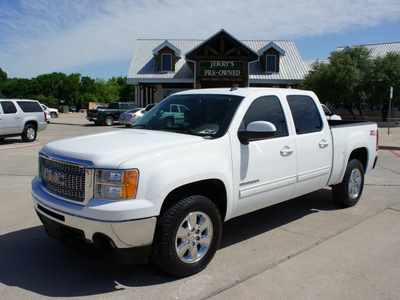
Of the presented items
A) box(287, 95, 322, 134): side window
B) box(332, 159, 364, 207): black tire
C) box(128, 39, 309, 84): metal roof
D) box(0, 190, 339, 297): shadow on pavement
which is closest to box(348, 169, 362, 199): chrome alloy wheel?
box(332, 159, 364, 207): black tire

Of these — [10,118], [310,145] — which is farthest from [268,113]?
[10,118]

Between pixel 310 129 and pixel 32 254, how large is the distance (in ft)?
12.2

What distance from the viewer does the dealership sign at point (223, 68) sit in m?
27.8

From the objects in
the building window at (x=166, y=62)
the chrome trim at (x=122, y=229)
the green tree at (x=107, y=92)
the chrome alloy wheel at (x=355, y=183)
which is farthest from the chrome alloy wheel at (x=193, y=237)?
the green tree at (x=107, y=92)

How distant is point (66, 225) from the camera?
3.20 meters

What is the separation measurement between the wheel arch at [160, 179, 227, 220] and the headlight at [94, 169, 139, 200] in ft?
1.29

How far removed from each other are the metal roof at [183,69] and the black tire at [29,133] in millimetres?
15022

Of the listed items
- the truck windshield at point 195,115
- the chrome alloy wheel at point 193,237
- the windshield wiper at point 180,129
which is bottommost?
the chrome alloy wheel at point 193,237

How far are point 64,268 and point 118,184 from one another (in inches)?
52.3

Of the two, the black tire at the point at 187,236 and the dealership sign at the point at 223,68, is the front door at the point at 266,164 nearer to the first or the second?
the black tire at the point at 187,236

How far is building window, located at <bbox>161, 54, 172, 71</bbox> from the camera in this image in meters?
30.2

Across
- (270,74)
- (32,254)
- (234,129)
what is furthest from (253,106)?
(270,74)

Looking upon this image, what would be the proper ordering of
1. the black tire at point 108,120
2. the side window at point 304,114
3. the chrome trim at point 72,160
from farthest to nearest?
the black tire at point 108,120 < the side window at point 304,114 < the chrome trim at point 72,160

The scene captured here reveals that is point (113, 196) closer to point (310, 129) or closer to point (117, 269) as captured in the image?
point (117, 269)
